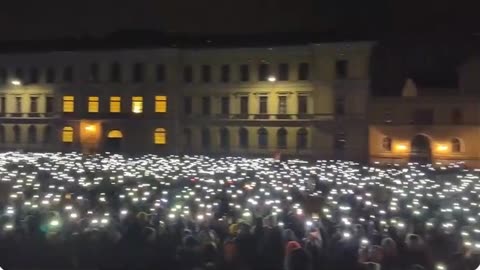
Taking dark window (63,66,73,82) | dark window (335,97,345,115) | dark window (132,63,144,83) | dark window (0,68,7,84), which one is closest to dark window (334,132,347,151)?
dark window (335,97,345,115)

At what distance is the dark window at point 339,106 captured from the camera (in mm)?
43375

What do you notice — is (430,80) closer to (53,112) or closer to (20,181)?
(53,112)

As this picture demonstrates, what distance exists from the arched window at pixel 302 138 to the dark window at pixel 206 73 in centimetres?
769

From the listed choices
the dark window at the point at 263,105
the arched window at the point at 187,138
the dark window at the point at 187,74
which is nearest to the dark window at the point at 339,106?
the dark window at the point at 263,105

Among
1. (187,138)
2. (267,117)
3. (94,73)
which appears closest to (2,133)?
(94,73)

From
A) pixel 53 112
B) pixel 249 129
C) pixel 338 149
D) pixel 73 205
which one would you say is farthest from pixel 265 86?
pixel 73 205

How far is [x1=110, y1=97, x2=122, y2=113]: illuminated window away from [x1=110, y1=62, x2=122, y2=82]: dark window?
135 cm

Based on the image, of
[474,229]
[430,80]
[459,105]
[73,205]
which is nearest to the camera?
[474,229]

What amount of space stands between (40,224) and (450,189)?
12254 millimetres

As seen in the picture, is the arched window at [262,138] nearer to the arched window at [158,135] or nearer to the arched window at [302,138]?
the arched window at [302,138]

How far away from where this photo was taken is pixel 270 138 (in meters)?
44.4

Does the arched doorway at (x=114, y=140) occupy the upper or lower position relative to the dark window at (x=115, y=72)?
lower

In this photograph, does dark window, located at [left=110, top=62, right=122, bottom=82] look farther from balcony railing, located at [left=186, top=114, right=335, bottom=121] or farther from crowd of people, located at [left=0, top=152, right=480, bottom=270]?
crowd of people, located at [left=0, top=152, right=480, bottom=270]

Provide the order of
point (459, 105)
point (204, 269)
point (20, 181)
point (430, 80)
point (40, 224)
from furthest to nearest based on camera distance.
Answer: point (430, 80) < point (459, 105) < point (20, 181) < point (40, 224) < point (204, 269)
